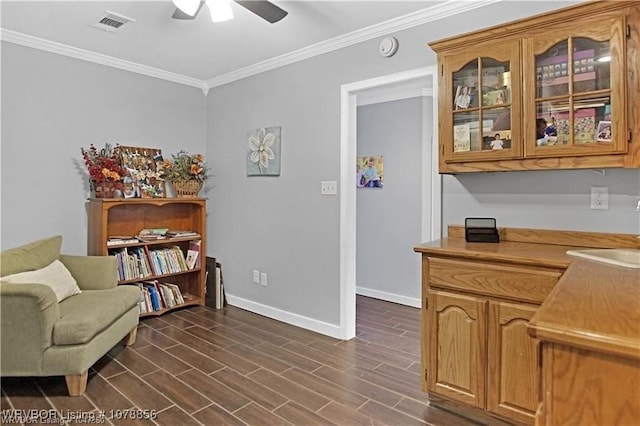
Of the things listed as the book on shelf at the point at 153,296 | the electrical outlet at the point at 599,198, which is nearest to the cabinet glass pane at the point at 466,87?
the electrical outlet at the point at 599,198

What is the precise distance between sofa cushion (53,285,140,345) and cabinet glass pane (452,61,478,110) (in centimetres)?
254

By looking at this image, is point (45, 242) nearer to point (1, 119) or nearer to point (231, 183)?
point (1, 119)

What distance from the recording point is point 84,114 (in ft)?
12.0

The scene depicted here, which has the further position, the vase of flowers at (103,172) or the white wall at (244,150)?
the vase of flowers at (103,172)

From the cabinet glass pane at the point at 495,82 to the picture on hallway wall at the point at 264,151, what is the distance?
2008 millimetres

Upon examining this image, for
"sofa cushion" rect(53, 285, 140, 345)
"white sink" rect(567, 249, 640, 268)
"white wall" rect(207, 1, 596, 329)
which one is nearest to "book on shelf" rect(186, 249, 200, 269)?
"white wall" rect(207, 1, 596, 329)

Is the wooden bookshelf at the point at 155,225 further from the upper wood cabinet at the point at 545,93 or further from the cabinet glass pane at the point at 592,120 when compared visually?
the cabinet glass pane at the point at 592,120

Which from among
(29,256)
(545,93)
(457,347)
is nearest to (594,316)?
(457,347)

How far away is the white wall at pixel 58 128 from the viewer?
3.22 m

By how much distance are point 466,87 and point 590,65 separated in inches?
23.9

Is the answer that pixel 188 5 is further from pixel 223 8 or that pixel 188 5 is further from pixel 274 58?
pixel 274 58

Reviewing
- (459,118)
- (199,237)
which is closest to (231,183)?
(199,237)

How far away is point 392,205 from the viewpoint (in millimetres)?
4480

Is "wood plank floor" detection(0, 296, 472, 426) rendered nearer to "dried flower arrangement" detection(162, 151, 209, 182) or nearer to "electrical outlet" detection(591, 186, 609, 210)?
"electrical outlet" detection(591, 186, 609, 210)
